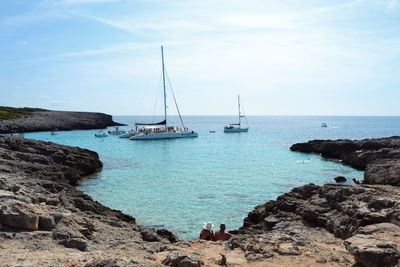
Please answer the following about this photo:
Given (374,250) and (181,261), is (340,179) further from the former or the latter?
(181,261)

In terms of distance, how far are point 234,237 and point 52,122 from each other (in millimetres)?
134325

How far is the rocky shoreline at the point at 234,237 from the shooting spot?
12.6m

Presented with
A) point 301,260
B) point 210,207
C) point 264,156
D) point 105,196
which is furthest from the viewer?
point 264,156

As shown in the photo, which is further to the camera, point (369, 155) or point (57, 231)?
point (369, 155)

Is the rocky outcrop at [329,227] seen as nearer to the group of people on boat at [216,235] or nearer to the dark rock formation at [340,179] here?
the group of people on boat at [216,235]

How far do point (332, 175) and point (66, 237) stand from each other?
123 ft

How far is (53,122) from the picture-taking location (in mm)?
142375

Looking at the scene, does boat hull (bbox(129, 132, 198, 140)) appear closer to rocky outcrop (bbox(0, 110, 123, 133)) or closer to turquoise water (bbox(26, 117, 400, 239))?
A: turquoise water (bbox(26, 117, 400, 239))

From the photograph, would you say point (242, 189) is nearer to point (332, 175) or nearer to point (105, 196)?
point (105, 196)

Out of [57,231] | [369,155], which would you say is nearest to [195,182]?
[369,155]

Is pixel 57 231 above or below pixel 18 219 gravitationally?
below

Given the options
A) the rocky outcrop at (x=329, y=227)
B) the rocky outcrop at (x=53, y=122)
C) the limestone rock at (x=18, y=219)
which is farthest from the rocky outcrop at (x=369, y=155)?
the rocky outcrop at (x=53, y=122)

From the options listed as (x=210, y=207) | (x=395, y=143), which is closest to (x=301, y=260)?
(x=210, y=207)

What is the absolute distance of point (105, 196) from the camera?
3369cm
